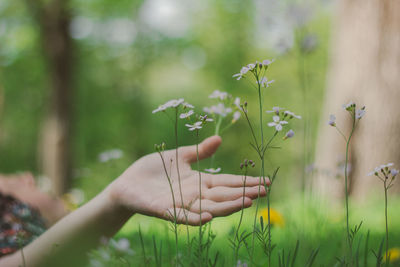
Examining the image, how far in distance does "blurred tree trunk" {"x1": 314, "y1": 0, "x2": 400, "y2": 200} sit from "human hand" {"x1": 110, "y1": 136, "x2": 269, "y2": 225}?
3.21 meters

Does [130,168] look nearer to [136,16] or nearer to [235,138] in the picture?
[136,16]

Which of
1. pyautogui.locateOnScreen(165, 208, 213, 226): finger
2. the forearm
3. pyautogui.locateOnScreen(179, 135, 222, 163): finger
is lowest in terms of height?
the forearm

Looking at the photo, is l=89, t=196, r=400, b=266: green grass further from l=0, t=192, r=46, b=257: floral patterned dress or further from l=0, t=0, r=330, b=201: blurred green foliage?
l=0, t=0, r=330, b=201: blurred green foliage

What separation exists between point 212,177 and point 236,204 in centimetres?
31

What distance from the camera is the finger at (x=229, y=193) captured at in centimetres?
131

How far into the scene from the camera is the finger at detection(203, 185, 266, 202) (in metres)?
1.31

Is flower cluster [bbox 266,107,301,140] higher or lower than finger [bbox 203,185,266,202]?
higher

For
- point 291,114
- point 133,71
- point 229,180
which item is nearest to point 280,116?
point 291,114

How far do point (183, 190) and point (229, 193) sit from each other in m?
0.23

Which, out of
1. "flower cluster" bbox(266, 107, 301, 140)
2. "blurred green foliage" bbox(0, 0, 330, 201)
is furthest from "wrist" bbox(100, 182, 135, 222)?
"blurred green foliage" bbox(0, 0, 330, 201)

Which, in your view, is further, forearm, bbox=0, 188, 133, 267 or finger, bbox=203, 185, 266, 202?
forearm, bbox=0, 188, 133, 267

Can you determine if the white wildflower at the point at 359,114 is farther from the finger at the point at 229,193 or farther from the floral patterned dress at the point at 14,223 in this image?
the floral patterned dress at the point at 14,223

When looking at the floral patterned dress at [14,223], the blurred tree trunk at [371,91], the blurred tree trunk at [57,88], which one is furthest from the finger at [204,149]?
the blurred tree trunk at [57,88]

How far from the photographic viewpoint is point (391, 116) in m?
4.61
